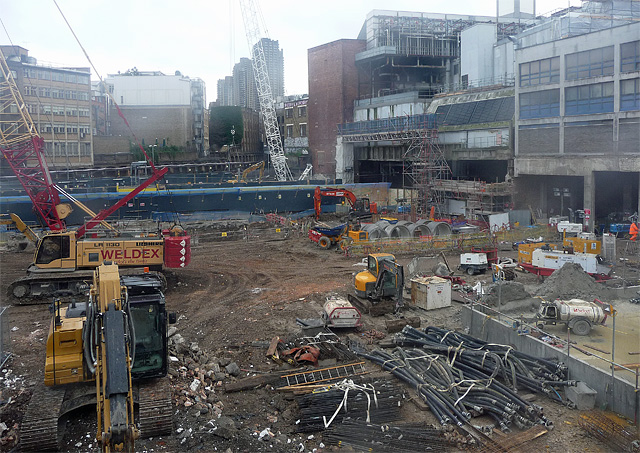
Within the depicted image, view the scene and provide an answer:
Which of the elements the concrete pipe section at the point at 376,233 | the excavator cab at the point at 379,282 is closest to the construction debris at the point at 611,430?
the excavator cab at the point at 379,282

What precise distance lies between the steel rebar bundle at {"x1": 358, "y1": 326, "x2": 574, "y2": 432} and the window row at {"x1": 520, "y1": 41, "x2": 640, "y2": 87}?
2572 centimetres

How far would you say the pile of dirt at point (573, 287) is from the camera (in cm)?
1912

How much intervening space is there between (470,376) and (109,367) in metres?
8.79

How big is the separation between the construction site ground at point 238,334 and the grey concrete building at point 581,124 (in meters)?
10.0

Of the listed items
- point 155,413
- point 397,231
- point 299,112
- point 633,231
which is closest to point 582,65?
point 633,231

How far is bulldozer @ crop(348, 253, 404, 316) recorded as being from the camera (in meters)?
19.5

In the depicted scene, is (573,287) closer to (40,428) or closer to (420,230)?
(420,230)

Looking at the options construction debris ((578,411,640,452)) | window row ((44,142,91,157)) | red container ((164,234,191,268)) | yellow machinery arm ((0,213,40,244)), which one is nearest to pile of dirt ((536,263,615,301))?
construction debris ((578,411,640,452))

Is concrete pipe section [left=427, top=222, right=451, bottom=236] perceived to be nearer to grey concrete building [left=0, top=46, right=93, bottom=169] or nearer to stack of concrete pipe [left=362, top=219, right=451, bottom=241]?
stack of concrete pipe [left=362, top=219, right=451, bottom=241]

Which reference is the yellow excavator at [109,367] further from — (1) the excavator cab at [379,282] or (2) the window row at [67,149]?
(2) the window row at [67,149]

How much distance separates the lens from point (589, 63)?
3541 cm

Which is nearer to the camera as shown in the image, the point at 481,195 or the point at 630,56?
the point at 630,56

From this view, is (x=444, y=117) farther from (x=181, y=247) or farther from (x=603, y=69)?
(x=181, y=247)

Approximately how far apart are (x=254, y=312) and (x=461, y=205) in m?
28.5
